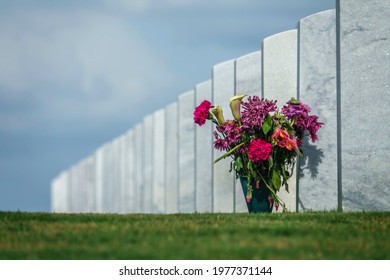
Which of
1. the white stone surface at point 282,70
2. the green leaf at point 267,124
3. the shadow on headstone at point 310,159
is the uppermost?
the white stone surface at point 282,70

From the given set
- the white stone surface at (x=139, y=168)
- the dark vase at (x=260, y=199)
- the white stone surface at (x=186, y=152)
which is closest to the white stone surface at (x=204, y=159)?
the white stone surface at (x=186, y=152)

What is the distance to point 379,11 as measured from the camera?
9.71 metres

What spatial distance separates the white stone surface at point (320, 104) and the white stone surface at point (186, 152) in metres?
6.01

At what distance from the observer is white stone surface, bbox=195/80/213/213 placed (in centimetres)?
1488

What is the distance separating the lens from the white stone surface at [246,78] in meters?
12.5

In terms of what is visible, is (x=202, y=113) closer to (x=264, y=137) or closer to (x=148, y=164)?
(x=264, y=137)

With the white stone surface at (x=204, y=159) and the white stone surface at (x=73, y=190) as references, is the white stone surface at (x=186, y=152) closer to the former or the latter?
the white stone surface at (x=204, y=159)

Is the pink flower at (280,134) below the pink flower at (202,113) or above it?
below

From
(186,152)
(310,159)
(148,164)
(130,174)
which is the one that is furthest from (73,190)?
(310,159)

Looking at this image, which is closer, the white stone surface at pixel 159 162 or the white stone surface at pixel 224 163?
the white stone surface at pixel 224 163

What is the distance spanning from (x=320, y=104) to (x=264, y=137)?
1151mm

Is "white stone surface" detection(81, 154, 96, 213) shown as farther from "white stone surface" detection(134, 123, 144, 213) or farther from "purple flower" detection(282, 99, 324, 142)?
"purple flower" detection(282, 99, 324, 142)

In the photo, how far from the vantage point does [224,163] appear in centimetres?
1348
